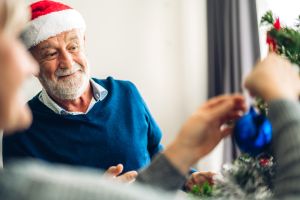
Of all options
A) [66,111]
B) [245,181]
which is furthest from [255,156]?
[66,111]

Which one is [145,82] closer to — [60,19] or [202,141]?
[60,19]

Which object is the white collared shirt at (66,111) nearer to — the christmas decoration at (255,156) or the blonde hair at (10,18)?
the christmas decoration at (255,156)

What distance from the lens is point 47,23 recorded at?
1423 millimetres

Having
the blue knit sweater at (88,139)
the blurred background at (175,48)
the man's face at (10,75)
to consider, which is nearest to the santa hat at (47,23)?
the blue knit sweater at (88,139)

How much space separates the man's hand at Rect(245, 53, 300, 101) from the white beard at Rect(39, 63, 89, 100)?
0.92 metres

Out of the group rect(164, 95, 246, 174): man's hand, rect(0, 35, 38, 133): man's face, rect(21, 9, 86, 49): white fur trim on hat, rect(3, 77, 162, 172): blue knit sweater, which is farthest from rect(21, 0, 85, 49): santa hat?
rect(0, 35, 38, 133): man's face

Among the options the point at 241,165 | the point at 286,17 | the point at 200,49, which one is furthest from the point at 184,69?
the point at 241,165

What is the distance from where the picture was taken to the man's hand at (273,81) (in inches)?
22.0

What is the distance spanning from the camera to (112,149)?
1390 millimetres

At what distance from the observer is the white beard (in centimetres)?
142

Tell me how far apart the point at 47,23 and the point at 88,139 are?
438mm

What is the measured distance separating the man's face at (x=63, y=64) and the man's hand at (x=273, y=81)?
0.92 meters

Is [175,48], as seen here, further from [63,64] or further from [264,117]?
[264,117]

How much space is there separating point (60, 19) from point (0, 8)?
1.03m
